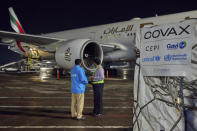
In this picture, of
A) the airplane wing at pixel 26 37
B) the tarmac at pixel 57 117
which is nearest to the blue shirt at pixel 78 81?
the tarmac at pixel 57 117

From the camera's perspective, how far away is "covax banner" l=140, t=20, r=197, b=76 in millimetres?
2709

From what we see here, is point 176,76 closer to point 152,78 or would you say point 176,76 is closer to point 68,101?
point 152,78

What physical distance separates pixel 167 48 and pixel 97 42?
1118cm

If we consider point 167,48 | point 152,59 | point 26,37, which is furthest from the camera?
point 26,37

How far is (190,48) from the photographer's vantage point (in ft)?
8.77

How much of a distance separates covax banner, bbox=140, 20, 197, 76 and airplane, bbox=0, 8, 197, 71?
380 inches

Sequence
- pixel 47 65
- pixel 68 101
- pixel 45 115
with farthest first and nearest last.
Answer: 1. pixel 47 65
2. pixel 68 101
3. pixel 45 115

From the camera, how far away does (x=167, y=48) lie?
2.87 metres

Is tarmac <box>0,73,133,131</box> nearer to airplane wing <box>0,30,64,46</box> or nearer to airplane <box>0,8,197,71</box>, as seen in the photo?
airplane <box>0,8,197,71</box>

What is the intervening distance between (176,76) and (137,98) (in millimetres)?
653

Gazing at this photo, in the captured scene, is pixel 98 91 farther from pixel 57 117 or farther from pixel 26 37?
pixel 26 37

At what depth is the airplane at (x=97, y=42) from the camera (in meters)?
12.9

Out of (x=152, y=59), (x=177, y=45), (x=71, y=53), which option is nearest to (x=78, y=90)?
(x=152, y=59)

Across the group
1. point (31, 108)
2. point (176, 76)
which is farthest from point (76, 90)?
point (176, 76)
